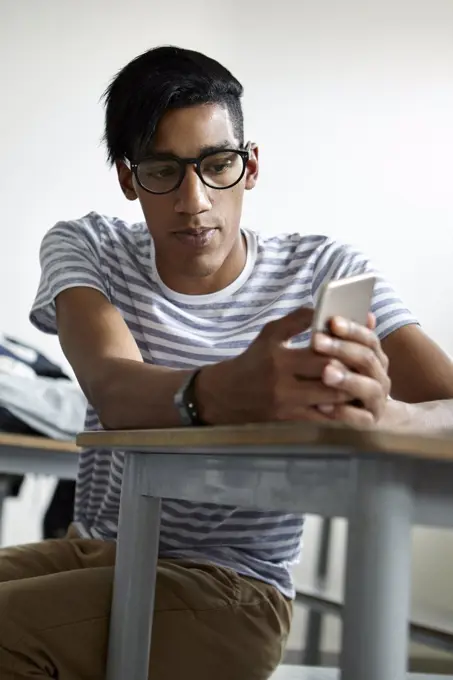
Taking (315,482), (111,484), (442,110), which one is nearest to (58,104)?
(442,110)

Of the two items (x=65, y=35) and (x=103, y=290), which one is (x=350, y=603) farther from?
(x=65, y=35)

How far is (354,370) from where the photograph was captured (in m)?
0.89

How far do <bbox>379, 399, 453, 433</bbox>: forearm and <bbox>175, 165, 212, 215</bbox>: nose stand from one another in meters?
0.49

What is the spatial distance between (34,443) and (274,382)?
1.48 metres

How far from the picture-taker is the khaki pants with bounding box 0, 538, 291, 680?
1115 millimetres

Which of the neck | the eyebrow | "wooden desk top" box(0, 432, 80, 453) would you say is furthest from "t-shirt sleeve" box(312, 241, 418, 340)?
"wooden desk top" box(0, 432, 80, 453)

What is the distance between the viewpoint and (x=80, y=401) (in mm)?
2553

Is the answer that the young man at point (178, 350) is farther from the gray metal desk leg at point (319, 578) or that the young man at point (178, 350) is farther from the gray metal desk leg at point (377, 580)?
the gray metal desk leg at point (319, 578)

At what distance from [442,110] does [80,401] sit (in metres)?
1.75

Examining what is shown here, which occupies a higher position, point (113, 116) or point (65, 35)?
point (65, 35)

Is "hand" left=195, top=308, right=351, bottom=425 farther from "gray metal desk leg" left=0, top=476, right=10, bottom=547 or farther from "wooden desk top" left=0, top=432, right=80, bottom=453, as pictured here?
"gray metal desk leg" left=0, top=476, right=10, bottom=547

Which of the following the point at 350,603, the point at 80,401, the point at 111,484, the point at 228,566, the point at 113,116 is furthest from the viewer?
the point at 80,401

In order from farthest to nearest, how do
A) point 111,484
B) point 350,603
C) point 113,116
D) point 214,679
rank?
1. point 113,116
2. point 111,484
3. point 214,679
4. point 350,603

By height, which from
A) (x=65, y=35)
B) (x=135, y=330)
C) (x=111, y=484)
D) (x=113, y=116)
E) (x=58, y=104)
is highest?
(x=65, y=35)
